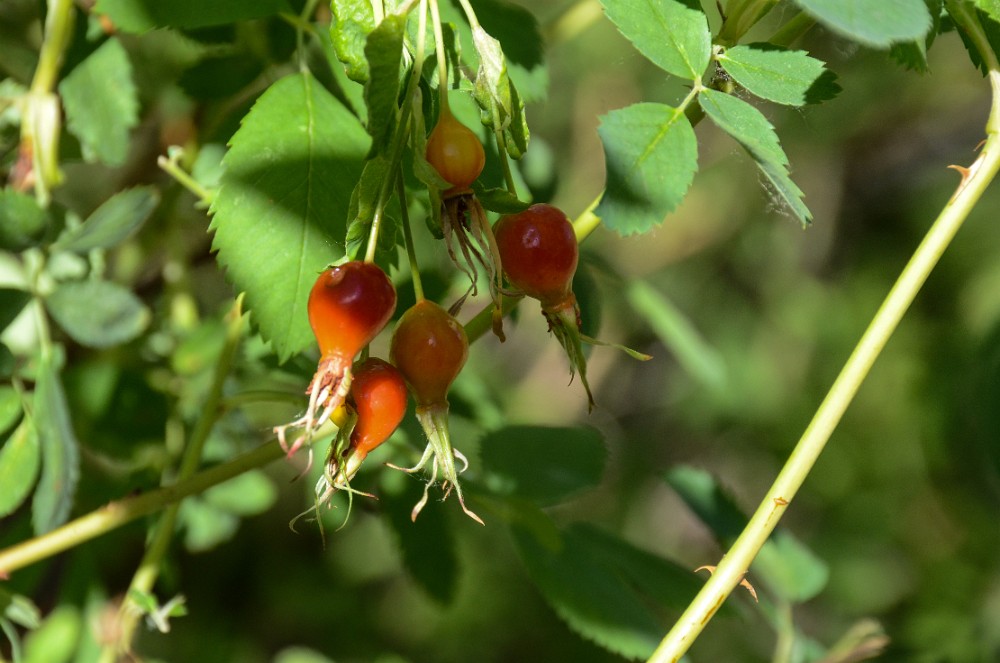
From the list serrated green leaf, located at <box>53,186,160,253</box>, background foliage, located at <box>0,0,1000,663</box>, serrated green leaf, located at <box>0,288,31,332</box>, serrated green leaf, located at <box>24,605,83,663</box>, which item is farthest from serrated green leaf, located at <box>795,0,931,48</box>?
serrated green leaf, located at <box>24,605,83,663</box>

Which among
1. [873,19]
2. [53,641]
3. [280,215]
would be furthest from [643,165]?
[53,641]

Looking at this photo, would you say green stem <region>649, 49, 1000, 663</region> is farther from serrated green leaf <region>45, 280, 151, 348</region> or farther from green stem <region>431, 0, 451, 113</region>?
serrated green leaf <region>45, 280, 151, 348</region>

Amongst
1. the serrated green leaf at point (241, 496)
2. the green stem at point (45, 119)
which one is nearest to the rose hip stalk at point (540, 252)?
the green stem at point (45, 119)

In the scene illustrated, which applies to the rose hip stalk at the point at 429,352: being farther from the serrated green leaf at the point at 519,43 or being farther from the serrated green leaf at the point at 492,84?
the serrated green leaf at the point at 519,43

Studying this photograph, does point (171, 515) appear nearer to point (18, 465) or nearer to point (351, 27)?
point (18, 465)

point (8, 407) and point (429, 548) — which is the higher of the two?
point (8, 407)
